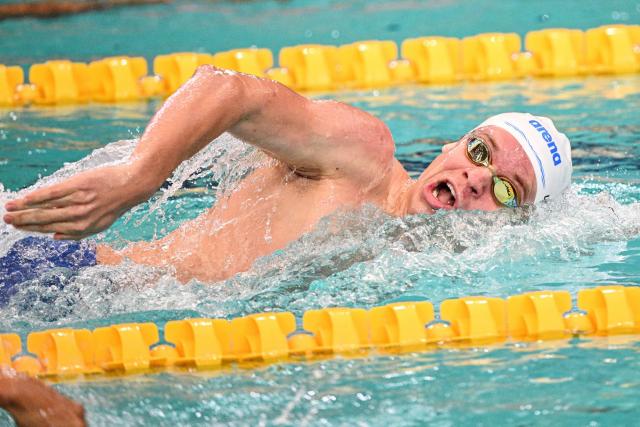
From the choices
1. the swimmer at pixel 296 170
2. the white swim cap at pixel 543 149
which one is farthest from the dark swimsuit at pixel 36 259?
the white swim cap at pixel 543 149

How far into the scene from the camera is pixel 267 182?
2.84m

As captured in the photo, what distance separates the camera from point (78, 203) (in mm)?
1982

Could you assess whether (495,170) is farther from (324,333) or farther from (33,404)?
(33,404)

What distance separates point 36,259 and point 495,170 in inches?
52.9

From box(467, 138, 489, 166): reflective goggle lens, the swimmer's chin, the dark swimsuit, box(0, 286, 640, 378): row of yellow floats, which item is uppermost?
box(467, 138, 489, 166): reflective goggle lens

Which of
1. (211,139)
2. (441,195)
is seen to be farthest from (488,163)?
(211,139)

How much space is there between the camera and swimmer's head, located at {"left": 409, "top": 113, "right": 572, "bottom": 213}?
9.66 ft

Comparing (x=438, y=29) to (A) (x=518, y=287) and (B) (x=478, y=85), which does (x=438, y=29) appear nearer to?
(B) (x=478, y=85)

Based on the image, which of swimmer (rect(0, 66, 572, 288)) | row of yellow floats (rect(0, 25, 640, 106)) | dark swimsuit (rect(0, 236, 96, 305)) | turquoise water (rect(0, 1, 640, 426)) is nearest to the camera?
turquoise water (rect(0, 1, 640, 426))

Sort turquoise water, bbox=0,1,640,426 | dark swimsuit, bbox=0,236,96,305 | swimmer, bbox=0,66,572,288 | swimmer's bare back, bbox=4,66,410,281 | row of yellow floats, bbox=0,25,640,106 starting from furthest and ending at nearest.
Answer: row of yellow floats, bbox=0,25,640,106 → dark swimsuit, bbox=0,236,96,305 → swimmer, bbox=0,66,572,288 → turquoise water, bbox=0,1,640,426 → swimmer's bare back, bbox=4,66,410,281

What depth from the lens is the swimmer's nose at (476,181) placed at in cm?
293

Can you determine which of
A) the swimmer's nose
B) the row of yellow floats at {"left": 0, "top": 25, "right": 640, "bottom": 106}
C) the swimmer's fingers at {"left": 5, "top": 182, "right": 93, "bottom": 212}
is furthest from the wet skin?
Result: the row of yellow floats at {"left": 0, "top": 25, "right": 640, "bottom": 106}

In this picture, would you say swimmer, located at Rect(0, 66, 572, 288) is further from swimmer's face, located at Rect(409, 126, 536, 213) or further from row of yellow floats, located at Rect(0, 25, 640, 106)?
row of yellow floats, located at Rect(0, 25, 640, 106)

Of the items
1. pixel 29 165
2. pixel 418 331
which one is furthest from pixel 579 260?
pixel 29 165
